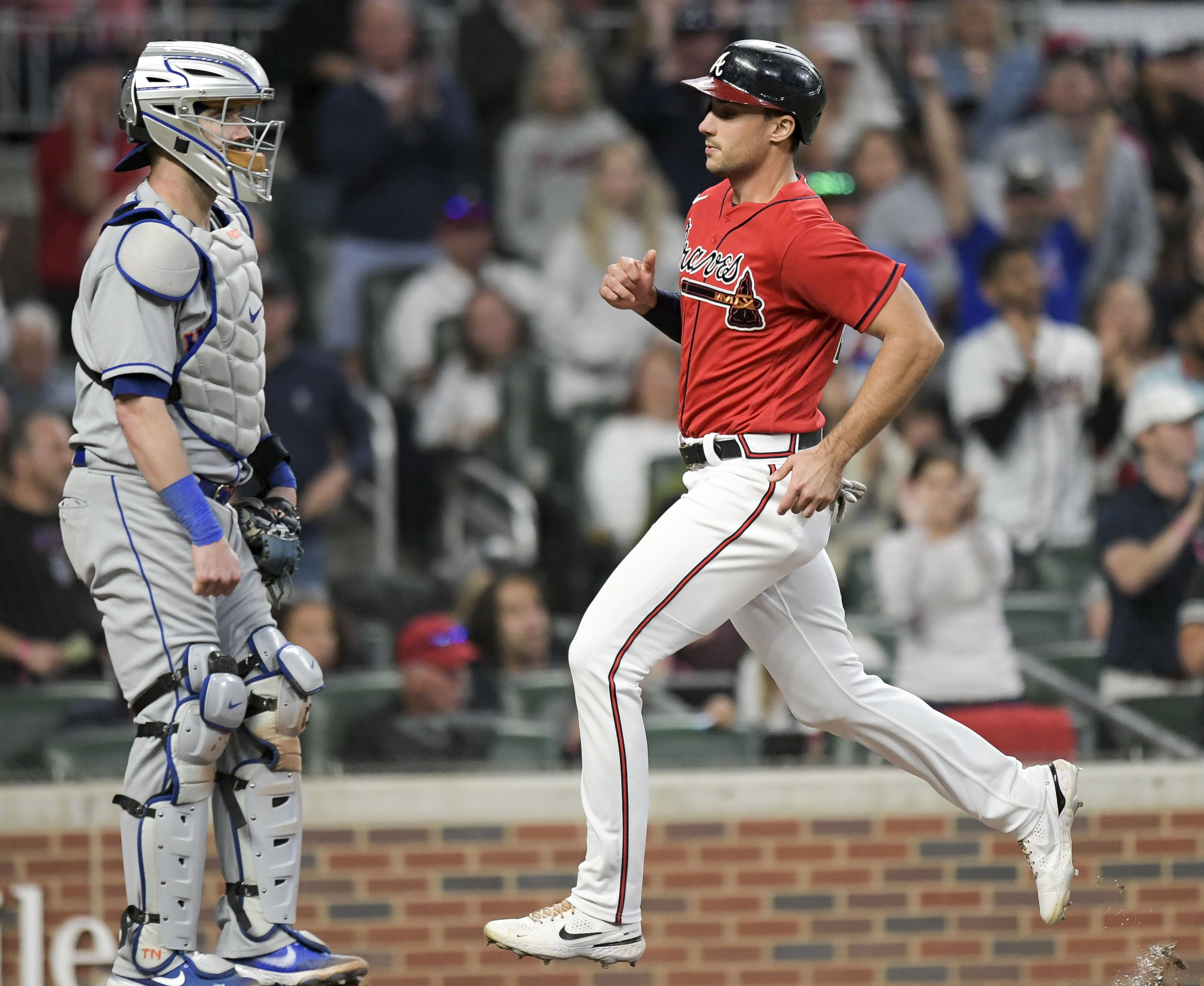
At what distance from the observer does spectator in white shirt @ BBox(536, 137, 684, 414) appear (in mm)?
7617

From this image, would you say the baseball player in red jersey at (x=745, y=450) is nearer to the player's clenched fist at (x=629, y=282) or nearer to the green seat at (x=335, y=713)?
the player's clenched fist at (x=629, y=282)

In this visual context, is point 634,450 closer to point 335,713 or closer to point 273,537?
point 335,713

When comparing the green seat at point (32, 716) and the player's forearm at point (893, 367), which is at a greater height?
the player's forearm at point (893, 367)

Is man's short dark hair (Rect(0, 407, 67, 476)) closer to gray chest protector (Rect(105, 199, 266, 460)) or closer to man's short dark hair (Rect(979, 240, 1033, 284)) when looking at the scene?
gray chest protector (Rect(105, 199, 266, 460))

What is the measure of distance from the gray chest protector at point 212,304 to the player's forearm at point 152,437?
109mm

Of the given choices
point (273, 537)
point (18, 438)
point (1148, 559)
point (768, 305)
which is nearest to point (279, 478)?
point (273, 537)

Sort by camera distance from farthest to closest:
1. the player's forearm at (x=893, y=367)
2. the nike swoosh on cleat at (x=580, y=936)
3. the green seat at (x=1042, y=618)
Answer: the green seat at (x=1042, y=618) → the nike swoosh on cleat at (x=580, y=936) → the player's forearm at (x=893, y=367)

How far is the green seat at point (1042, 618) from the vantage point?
21.6 feet

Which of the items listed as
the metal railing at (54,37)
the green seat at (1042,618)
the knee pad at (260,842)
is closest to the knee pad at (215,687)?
the knee pad at (260,842)

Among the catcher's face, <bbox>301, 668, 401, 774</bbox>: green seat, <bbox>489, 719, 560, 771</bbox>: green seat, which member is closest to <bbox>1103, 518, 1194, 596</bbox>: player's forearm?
<bbox>489, 719, 560, 771</bbox>: green seat

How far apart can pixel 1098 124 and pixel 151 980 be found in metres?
6.40

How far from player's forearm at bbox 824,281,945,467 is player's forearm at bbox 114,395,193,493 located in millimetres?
1353

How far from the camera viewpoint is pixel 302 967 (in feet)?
12.4

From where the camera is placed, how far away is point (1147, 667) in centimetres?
603
